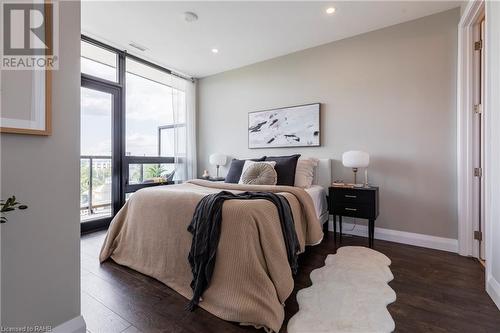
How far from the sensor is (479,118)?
2.38m

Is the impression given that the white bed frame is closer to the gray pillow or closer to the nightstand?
the nightstand

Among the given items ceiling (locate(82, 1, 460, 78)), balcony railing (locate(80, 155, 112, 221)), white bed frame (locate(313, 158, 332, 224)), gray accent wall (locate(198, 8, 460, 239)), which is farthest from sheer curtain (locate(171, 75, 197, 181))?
white bed frame (locate(313, 158, 332, 224))

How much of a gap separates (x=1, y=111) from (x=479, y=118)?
3779mm

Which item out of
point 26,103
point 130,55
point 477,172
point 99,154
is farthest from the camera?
point 130,55

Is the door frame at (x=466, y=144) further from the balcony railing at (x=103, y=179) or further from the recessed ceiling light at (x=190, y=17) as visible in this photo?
the balcony railing at (x=103, y=179)

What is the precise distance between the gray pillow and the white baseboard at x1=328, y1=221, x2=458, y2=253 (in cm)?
137

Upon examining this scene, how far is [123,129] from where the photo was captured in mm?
3693

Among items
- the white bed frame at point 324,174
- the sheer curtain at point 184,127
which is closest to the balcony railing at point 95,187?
the sheer curtain at point 184,127

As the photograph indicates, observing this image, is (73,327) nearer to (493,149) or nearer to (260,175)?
(260,175)

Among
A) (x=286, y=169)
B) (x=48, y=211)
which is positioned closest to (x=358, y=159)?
(x=286, y=169)

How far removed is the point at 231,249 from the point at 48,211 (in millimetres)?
1046

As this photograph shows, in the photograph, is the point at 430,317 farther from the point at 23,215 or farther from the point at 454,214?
the point at 23,215

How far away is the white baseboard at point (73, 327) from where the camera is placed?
4.08ft

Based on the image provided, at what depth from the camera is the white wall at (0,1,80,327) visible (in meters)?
1.09
